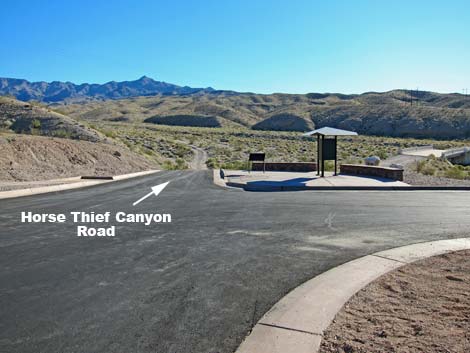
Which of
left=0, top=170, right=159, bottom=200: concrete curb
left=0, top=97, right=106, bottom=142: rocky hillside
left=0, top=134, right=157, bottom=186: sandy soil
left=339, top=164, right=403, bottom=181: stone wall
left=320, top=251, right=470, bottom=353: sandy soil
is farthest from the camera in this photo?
left=0, top=97, right=106, bottom=142: rocky hillside

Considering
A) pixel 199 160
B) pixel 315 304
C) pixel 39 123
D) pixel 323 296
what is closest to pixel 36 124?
pixel 39 123

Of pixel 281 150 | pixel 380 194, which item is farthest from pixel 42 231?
pixel 281 150

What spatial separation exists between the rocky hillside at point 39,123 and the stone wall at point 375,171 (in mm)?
21743

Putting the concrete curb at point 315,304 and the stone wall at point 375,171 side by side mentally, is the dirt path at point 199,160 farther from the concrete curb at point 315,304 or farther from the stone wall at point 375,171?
the concrete curb at point 315,304

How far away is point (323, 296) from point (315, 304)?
0.25m

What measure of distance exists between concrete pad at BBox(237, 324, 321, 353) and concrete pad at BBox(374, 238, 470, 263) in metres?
2.80

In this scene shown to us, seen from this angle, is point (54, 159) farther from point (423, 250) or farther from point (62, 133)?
point (423, 250)

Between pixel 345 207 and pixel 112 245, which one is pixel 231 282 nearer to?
pixel 112 245

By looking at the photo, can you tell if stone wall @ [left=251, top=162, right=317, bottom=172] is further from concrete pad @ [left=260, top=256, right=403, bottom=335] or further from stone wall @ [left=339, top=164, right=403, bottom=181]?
concrete pad @ [left=260, top=256, right=403, bottom=335]

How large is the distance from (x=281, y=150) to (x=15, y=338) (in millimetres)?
49531

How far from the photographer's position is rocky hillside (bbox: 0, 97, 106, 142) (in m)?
34.9

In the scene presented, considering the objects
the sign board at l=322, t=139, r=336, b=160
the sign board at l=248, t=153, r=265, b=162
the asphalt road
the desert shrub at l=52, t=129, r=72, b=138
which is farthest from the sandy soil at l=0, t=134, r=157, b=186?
the sign board at l=322, t=139, r=336, b=160

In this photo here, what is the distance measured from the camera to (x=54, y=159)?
24.4 meters

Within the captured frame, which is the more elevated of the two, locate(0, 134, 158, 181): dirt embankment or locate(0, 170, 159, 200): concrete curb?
locate(0, 134, 158, 181): dirt embankment
